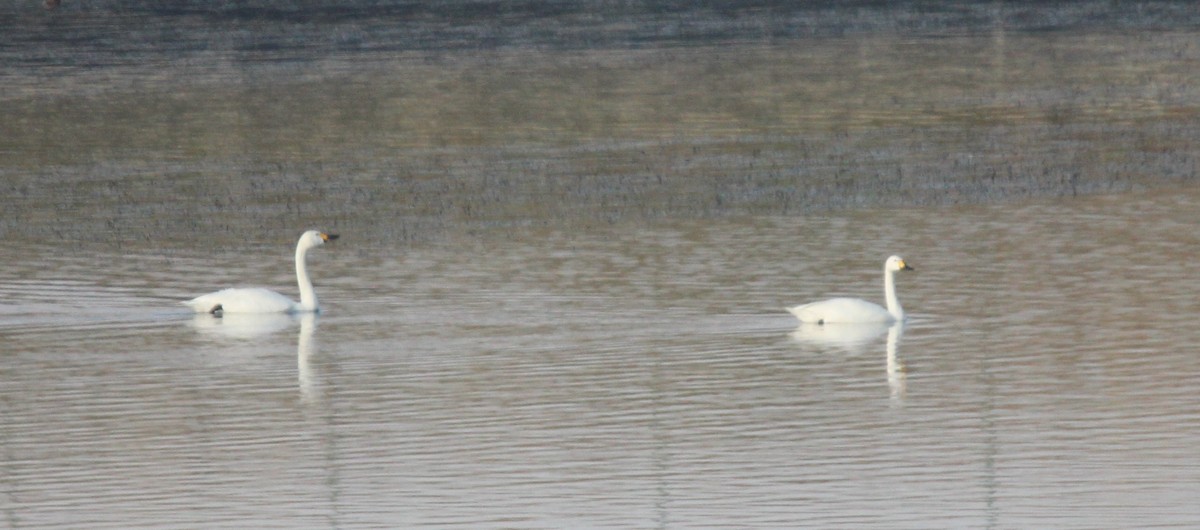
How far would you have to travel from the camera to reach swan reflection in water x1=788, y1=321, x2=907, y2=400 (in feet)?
51.4

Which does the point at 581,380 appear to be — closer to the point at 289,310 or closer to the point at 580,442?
the point at 580,442

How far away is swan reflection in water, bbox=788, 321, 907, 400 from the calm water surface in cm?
6

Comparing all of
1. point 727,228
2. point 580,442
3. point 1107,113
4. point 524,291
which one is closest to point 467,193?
point 727,228

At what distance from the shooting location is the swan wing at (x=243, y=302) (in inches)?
687

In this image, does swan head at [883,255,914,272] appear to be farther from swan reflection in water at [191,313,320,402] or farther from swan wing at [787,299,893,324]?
swan reflection in water at [191,313,320,402]

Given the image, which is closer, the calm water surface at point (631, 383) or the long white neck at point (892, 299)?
the calm water surface at point (631, 383)

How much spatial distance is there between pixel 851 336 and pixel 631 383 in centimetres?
256

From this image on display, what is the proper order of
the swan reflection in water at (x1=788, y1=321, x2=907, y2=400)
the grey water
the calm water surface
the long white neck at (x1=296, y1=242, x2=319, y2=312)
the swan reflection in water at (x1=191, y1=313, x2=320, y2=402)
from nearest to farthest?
the calm water surface → the grey water → the swan reflection in water at (x1=788, y1=321, x2=907, y2=400) → the swan reflection in water at (x1=191, y1=313, x2=320, y2=402) → the long white neck at (x1=296, y1=242, x2=319, y2=312)

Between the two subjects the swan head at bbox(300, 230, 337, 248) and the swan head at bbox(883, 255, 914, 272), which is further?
the swan head at bbox(300, 230, 337, 248)

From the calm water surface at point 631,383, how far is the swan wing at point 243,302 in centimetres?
12

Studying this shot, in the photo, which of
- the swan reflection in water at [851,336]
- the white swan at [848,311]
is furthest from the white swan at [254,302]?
the swan reflection in water at [851,336]

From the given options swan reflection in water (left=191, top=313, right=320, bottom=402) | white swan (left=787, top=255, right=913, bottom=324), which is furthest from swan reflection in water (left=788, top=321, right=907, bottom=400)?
swan reflection in water (left=191, top=313, right=320, bottom=402)

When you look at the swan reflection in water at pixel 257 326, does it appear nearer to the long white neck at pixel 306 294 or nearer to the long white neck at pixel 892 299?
the long white neck at pixel 306 294

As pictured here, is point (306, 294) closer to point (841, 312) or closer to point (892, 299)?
point (841, 312)
